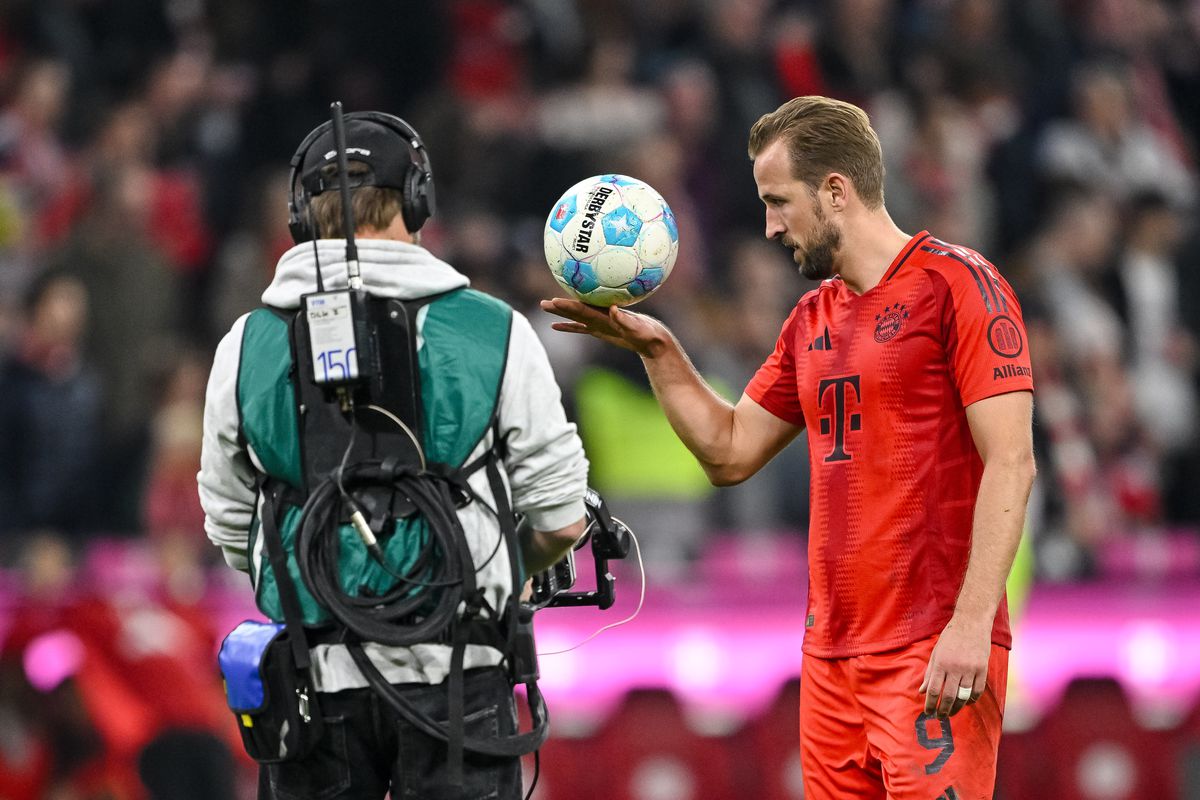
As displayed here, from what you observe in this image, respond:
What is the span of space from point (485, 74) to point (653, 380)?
24.6ft

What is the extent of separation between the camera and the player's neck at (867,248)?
436 cm

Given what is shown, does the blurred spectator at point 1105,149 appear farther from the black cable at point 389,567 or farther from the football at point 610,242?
the black cable at point 389,567

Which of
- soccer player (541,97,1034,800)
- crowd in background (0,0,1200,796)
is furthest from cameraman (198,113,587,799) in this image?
crowd in background (0,0,1200,796)

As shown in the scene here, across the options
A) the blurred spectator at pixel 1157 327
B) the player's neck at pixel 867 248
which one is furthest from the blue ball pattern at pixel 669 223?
the blurred spectator at pixel 1157 327

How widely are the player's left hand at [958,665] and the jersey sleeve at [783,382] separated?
833 mm

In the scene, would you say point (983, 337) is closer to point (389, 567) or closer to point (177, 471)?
point (389, 567)

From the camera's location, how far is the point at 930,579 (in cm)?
419

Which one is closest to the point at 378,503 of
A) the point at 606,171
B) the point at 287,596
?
the point at 287,596

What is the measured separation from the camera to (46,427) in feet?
30.8

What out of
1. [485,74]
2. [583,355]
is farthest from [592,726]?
[485,74]

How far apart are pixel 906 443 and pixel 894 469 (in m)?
0.07

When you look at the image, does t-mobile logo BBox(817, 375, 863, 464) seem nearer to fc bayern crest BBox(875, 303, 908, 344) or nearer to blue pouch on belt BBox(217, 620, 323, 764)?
fc bayern crest BBox(875, 303, 908, 344)

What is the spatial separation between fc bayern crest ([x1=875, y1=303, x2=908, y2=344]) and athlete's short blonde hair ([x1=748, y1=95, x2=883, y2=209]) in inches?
10.5

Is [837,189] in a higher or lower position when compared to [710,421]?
higher
